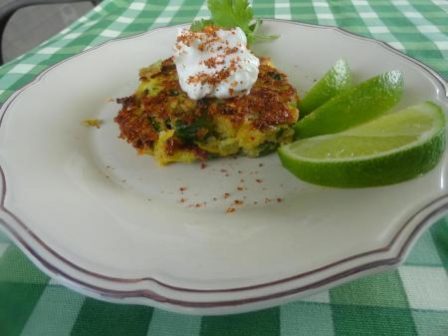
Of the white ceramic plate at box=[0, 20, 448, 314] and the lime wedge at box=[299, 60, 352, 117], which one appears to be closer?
the white ceramic plate at box=[0, 20, 448, 314]

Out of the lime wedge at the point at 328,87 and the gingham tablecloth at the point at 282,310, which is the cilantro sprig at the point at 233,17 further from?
the gingham tablecloth at the point at 282,310

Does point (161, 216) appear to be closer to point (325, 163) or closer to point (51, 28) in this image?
point (325, 163)

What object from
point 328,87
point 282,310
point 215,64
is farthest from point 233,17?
point 282,310

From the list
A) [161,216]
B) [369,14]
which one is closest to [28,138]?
[161,216]

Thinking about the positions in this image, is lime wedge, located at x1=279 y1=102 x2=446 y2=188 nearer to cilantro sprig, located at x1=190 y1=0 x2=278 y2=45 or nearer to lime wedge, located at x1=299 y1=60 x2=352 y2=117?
lime wedge, located at x1=299 y1=60 x2=352 y2=117

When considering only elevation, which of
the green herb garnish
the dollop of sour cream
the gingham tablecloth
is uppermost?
the dollop of sour cream

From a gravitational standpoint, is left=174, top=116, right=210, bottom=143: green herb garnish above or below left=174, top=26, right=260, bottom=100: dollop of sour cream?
below

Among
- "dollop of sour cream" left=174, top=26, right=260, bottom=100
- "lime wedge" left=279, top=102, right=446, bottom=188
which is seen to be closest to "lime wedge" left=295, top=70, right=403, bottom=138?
"lime wedge" left=279, top=102, right=446, bottom=188
